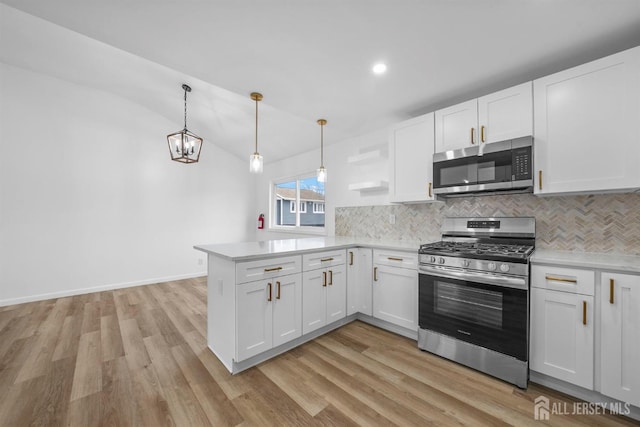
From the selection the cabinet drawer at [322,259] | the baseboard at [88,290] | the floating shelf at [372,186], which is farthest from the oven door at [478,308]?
the baseboard at [88,290]

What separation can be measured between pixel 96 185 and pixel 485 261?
5454 millimetres

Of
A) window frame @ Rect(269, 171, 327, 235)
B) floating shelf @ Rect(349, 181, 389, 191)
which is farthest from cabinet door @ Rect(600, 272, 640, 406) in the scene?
window frame @ Rect(269, 171, 327, 235)


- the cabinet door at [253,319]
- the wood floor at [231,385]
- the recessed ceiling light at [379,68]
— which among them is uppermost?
the recessed ceiling light at [379,68]

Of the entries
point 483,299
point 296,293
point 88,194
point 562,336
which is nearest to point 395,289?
point 483,299

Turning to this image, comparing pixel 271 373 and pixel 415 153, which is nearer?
pixel 271 373

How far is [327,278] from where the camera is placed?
2645 millimetres

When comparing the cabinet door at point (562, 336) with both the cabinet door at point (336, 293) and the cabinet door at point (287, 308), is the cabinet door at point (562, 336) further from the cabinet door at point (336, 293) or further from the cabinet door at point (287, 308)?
the cabinet door at point (287, 308)

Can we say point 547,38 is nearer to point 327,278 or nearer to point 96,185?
point 327,278

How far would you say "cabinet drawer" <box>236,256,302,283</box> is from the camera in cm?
198

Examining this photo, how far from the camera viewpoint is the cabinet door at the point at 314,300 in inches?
96.3

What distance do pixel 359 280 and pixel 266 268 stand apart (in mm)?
1260

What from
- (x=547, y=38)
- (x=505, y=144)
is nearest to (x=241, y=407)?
(x=505, y=144)

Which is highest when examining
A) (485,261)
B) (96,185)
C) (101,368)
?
(96,185)

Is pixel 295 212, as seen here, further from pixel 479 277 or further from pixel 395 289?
pixel 479 277
